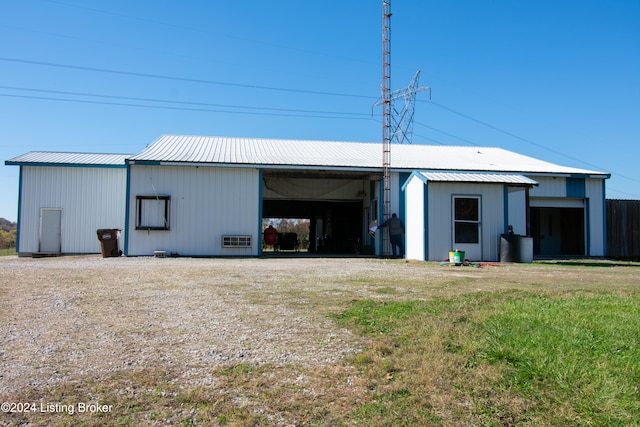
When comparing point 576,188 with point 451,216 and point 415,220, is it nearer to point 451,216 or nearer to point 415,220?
point 451,216

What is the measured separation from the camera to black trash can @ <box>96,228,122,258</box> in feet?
55.7

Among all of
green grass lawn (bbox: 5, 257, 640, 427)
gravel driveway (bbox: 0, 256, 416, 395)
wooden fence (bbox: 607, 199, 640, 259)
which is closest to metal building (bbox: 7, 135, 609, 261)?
wooden fence (bbox: 607, 199, 640, 259)

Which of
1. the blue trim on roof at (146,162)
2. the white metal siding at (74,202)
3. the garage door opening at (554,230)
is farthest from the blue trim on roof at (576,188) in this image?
the white metal siding at (74,202)

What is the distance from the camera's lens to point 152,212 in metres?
17.6

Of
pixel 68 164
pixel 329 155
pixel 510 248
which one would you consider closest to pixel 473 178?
pixel 510 248

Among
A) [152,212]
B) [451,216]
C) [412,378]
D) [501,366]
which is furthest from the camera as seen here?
[152,212]

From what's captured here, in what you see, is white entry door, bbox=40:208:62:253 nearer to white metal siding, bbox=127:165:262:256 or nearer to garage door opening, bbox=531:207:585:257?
white metal siding, bbox=127:165:262:256

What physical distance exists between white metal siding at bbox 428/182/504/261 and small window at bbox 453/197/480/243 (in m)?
0.15

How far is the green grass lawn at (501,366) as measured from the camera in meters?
3.29

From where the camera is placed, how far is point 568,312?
5.66m

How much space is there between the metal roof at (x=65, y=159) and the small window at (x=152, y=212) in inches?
131

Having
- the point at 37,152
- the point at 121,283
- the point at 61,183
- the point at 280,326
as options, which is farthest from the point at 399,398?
the point at 37,152

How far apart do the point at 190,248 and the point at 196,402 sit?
14943 mm

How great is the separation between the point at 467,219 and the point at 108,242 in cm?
1223
